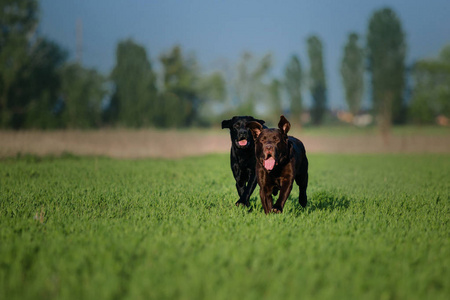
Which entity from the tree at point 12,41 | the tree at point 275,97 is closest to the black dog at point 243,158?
the tree at point 12,41

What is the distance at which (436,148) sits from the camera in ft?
88.5

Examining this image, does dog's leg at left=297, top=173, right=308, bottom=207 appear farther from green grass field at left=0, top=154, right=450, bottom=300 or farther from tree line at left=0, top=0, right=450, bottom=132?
tree line at left=0, top=0, right=450, bottom=132

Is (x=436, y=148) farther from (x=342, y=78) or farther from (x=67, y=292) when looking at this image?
(x=342, y=78)

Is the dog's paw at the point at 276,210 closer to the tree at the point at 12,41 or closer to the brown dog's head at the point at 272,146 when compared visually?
the brown dog's head at the point at 272,146

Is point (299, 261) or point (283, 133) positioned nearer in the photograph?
point (299, 261)

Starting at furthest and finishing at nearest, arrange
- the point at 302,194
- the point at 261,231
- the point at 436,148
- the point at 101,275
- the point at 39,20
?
the point at 39,20 → the point at 436,148 → the point at 302,194 → the point at 261,231 → the point at 101,275

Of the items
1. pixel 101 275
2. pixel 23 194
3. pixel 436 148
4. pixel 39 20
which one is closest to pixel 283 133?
pixel 101 275

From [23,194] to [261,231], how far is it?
4939mm

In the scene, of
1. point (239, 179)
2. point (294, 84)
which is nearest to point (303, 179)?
point (239, 179)

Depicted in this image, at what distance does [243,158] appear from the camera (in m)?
6.55

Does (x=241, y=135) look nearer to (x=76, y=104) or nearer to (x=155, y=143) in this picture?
(x=155, y=143)

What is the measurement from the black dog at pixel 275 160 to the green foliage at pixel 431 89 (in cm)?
6117

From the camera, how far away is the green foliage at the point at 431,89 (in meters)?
59.2

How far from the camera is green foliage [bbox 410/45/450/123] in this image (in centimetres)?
5925
